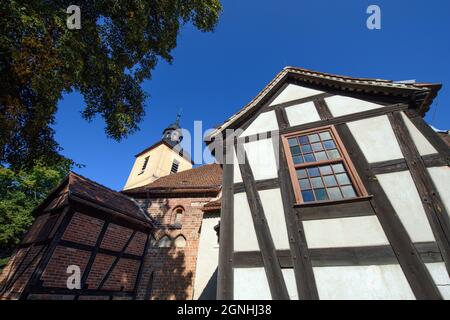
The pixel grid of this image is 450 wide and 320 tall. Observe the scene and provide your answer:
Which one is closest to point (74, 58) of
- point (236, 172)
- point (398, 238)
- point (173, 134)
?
point (236, 172)

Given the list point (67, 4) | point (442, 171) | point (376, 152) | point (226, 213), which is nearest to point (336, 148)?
point (376, 152)

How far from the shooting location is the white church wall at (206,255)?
820 cm

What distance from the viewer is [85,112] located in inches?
311

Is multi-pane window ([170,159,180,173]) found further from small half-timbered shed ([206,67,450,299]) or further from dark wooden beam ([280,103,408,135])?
dark wooden beam ([280,103,408,135])

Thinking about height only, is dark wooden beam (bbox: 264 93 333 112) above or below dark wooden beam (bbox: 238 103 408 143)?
above

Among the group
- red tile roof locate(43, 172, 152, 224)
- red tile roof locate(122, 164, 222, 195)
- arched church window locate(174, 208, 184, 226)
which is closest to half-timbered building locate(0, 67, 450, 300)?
red tile roof locate(43, 172, 152, 224)

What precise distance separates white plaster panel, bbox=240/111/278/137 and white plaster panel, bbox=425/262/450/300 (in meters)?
3.82

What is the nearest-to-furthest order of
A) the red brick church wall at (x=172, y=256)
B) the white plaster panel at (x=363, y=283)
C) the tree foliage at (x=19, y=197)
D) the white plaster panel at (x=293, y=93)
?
the white plaster panel at (x=363, y=283) < the white plaster panel at (x=293, y=93) < the red brick church wall at (x=172, y=256) < the tree foliage at (x=19, y=197)

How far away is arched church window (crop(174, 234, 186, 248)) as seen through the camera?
32.0 ft

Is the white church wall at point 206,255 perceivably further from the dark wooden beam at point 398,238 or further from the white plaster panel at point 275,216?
the dark wooden beam at point 398,238

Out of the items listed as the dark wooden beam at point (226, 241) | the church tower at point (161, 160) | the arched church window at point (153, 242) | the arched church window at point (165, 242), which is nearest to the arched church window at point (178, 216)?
the arched church window at point (165, 242)

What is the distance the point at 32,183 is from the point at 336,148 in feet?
85.1

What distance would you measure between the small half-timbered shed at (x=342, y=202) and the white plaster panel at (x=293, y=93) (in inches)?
18.4

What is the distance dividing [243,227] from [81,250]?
280 inches
